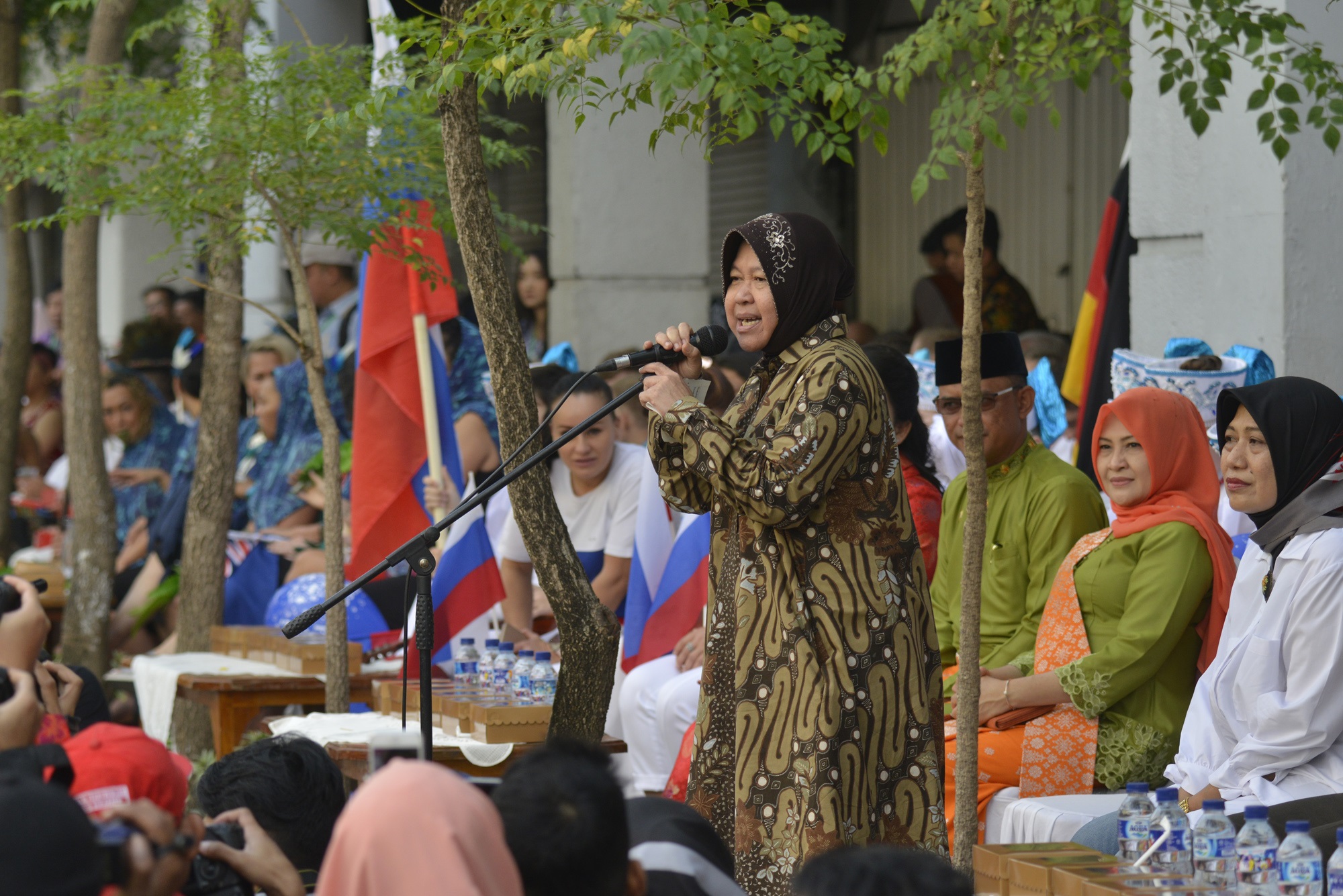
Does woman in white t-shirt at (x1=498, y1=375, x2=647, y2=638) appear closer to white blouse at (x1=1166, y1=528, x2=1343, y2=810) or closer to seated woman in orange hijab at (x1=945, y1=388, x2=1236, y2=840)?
seated woman in orange hijab at (x1=945, y1=388, x2=1236, y2=840)

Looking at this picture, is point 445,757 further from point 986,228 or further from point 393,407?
point 986,228

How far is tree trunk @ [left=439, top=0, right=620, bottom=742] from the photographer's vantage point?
4.13 metres

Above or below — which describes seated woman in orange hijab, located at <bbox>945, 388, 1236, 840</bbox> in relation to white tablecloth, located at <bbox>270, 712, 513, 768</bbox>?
above

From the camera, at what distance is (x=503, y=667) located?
5145 millimetres

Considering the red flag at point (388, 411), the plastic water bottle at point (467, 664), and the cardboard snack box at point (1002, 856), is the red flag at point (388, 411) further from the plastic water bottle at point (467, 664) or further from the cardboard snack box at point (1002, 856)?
the cardboard snack box at point (1002, 856)

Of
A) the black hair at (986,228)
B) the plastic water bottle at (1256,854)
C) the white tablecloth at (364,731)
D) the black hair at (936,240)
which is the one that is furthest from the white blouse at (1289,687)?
the black hair at (936,240)

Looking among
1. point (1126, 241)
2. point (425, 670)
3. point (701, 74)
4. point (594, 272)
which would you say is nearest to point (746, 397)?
point (701, 74)

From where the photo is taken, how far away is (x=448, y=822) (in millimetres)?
1825

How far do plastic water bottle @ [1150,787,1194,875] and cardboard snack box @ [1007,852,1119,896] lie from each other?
89 mm

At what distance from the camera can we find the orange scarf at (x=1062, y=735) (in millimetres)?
4281

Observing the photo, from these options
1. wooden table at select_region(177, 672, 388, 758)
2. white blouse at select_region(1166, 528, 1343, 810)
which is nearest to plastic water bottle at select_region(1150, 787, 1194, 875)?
white blouse at select_region(1166, 528, 1343, 810)

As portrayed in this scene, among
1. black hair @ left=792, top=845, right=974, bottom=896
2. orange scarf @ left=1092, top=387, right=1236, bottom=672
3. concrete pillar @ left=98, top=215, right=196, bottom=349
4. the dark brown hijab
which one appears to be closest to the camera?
black hair @ left=792, top=845, right=974, bottom=896

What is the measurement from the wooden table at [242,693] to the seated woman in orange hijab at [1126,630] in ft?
8.18

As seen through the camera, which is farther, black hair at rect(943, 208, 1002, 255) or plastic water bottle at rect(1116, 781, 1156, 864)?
black hair at rect(943, 208, 1002, 255)
